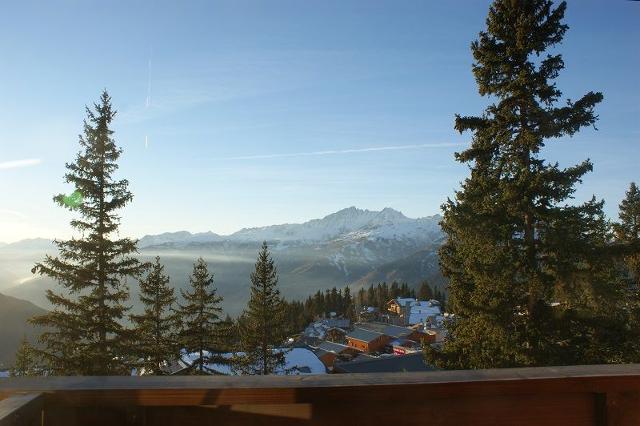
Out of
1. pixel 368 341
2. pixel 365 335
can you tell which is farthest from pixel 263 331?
pixel 365 335

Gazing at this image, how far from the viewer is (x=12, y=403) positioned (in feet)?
5.32

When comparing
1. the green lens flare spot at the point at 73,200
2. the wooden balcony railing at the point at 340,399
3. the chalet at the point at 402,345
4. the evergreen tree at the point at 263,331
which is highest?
the green lens flare spot at the point at 73,200

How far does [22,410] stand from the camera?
1.60m

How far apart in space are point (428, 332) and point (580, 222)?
6450 cm

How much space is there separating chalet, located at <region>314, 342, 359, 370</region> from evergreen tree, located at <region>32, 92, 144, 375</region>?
131ft

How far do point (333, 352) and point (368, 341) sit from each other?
28.5 ft

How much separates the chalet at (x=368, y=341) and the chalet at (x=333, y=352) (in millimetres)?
1456

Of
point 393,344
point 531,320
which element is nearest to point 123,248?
point 531,320

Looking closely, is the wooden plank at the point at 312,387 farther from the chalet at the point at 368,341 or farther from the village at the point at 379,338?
the chalet at the point at 368,341

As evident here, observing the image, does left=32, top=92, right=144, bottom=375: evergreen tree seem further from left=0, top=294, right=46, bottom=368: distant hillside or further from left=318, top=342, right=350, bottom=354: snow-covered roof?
left=0, top=294, right=46, bottom=368: distant hillside

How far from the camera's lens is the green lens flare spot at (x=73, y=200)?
604 inches

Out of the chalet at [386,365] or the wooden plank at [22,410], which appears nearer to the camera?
the wooden plank at [22,410]

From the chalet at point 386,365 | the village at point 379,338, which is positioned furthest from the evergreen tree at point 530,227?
the chalet at point 386,365

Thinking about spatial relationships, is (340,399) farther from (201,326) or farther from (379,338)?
(379,338)
